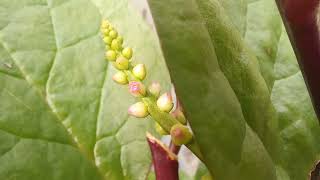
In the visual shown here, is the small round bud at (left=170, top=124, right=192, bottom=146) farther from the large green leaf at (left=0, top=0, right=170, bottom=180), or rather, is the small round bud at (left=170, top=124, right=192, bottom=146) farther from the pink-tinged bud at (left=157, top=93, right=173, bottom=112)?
the large green leaf at (left=0, top=0, right=170, bottom=180)

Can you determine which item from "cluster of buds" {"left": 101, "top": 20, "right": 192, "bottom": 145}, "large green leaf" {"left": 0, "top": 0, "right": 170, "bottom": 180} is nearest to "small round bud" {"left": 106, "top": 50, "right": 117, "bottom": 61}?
"cluster of buds" {"left": 101, "top": 20, "right": 192, "bottom": 145}

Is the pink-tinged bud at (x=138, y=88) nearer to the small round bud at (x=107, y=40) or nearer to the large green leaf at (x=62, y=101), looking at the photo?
the small round bud at (x=107, y=40)

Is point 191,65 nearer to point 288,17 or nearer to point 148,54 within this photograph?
point 288,17

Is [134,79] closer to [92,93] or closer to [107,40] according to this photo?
[107,40]

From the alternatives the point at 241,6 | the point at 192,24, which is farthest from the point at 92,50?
the point at 192,24

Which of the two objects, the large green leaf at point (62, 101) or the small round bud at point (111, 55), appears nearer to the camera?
the small round bud at point (111, 55)

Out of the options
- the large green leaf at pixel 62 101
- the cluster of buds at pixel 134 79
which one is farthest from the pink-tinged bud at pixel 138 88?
the large green leaf at pixel 62 101
